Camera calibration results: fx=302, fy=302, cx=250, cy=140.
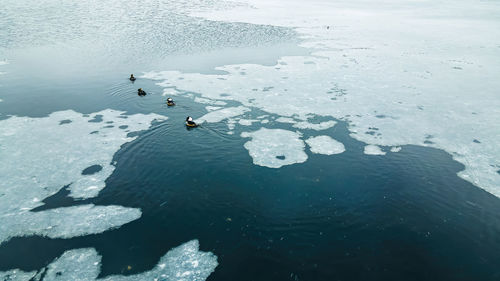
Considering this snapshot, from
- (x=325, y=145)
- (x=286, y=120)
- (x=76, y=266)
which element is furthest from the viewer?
(x=286, y=120)

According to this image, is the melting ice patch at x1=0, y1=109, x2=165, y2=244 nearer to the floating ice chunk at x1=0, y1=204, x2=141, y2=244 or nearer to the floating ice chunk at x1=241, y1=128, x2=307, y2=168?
the floating ice chunk at x1=0, y1=204, x2=141, y2=244

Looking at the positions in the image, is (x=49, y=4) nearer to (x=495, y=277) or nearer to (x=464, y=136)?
(x=464, y=136)

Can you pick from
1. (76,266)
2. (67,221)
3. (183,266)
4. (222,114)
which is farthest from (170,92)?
(183,266)

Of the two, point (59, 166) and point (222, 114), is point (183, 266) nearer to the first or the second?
point (59, 166)

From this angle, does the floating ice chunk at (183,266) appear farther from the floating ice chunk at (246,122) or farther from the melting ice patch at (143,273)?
the floating ice chunk at (246,122)

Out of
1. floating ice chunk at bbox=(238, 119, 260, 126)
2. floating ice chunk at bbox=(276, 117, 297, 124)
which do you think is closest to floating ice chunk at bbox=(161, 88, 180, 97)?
floating ice chunk at bbox=(238, 119, 260, 126)

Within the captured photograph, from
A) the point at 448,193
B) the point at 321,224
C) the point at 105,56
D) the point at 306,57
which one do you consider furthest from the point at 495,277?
the point at 105,56
